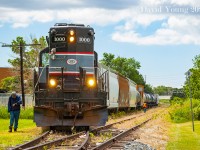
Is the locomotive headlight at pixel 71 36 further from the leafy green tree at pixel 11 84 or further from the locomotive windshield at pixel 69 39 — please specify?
the leafy green tree at pixel 11 84

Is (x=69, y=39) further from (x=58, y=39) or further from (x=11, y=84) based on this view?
(x=11, y=84)

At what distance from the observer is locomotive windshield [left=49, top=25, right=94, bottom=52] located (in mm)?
18422

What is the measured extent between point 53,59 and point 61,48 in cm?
59

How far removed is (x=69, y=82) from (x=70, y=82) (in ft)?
0.14

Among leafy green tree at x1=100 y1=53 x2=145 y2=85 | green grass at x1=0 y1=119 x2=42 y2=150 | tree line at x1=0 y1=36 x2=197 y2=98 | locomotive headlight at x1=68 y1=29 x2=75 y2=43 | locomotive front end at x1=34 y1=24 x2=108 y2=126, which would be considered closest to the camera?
green grass at x1=0 y1=119 x2=42 y2=150

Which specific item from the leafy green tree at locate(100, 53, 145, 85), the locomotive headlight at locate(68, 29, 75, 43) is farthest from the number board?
the leafy green tree at locate(100, 53, 145, 85)

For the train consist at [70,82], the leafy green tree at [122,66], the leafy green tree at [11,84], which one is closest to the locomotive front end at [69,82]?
the train consist at [70,82]

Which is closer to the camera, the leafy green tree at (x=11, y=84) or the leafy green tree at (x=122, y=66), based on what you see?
the leafy green tree at (x=11, y=84)

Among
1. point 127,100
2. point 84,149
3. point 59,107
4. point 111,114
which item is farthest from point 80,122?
point 127,100

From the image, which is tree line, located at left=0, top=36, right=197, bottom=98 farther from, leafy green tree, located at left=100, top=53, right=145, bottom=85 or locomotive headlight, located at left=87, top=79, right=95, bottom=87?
locomotive headlight, located at left=87, top=79, right=95, bottom=87

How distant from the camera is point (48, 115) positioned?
17.0 metres

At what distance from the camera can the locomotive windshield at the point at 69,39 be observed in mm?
18422

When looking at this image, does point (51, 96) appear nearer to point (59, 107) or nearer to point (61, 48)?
point (59, 107)

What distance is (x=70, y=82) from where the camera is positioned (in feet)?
58.6
